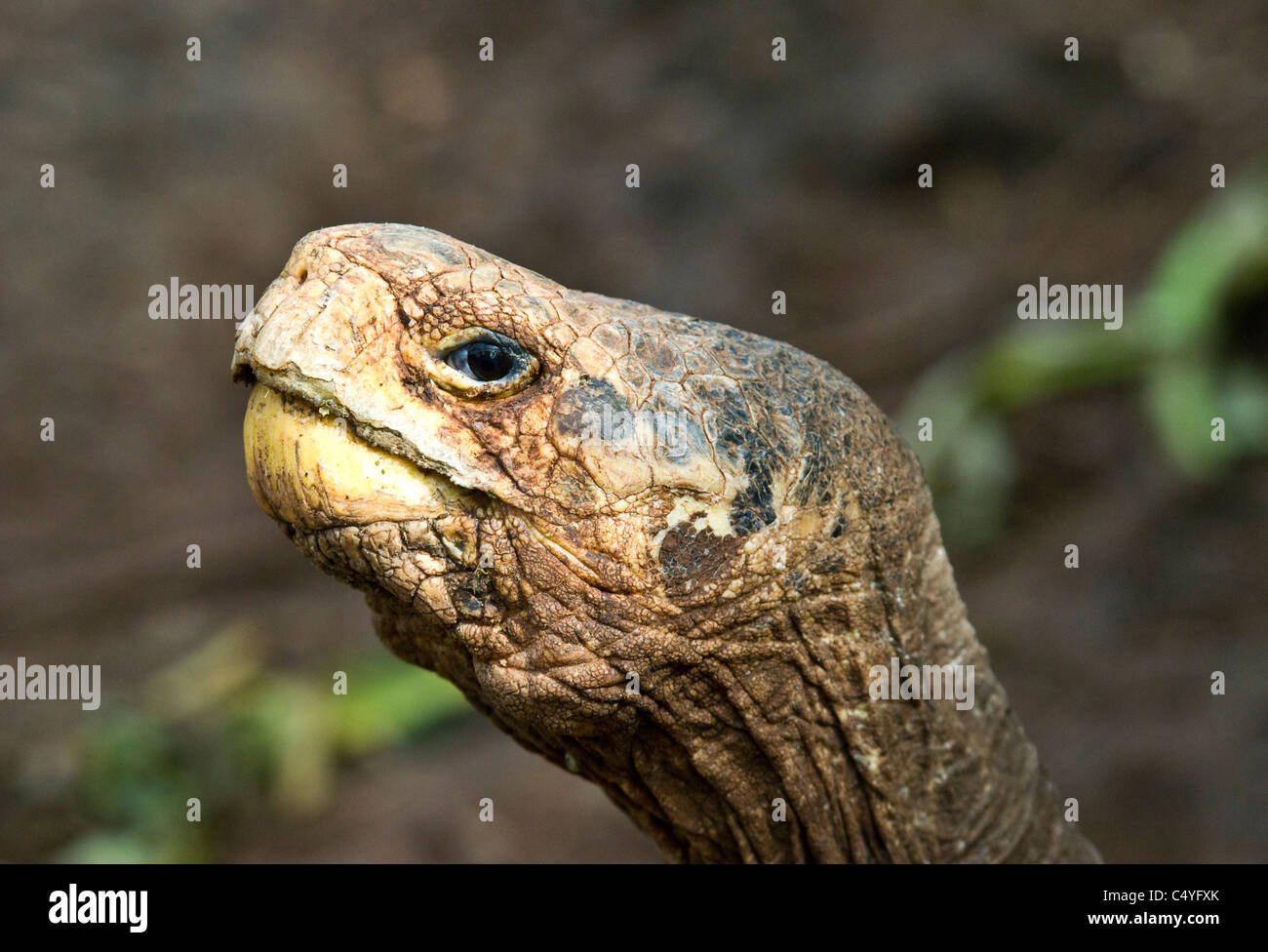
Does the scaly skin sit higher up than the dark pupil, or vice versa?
the dark pupil

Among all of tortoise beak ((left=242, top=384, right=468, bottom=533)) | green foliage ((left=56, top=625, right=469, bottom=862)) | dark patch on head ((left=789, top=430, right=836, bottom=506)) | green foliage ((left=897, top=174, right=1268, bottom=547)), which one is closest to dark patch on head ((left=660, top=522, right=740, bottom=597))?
dark patch on head ((left=789, top=430, right=836, bottom=506))

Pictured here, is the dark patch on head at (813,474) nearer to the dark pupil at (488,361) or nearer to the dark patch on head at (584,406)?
the dark patch on head at (584,406)

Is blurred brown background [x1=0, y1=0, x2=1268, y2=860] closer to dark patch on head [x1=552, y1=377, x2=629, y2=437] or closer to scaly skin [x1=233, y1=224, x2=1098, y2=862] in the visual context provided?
scaly skin [x1=233, y1=224, x2=1098, y2=862]

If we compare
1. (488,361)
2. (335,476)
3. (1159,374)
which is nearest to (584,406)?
(488,361)

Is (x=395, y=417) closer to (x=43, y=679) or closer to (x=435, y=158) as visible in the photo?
(x=43, y=679)

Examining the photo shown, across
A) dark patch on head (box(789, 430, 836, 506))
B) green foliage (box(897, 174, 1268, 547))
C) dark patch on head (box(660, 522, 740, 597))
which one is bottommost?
dark patch on head (box(660, 522, 740, 597))

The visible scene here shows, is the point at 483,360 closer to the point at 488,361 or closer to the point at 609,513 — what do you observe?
the point at 488,361
